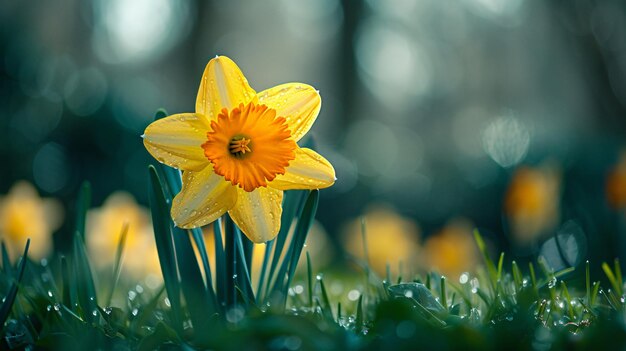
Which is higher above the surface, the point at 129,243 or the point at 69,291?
the point at 69,291

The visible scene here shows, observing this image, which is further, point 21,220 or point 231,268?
point 21,220

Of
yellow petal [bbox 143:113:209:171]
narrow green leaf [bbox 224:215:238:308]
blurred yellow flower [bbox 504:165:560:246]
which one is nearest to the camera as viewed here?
yellow petal [bbox 143:113:209:171]

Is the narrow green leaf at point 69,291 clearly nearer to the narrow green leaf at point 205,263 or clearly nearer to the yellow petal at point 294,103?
the narrow green leaf at point 205,263

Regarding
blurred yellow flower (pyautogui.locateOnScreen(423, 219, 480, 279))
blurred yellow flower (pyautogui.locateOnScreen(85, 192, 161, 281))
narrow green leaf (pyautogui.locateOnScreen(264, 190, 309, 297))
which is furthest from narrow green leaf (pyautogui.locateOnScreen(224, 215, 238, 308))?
blurred yellow flower (pyautogui.locateOnScreen(423, 219, 480, 279))

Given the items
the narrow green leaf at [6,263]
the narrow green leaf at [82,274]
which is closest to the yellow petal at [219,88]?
the narrow green leaf at [82,274]

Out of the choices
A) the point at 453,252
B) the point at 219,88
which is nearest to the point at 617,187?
the point at 453,252

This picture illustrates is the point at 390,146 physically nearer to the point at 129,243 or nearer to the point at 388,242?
the point at 388,242

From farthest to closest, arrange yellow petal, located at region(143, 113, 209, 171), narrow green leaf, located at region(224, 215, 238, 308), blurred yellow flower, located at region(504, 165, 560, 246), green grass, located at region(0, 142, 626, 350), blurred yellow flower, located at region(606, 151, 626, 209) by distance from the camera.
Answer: blurred yellow flower, located at region(504, 165, 560, 246) < blurred yellow flower, located at region(606, 151, 626, 209) < narrow green leaf, located at region(224, 215, 238, 308) < yellow petal, located at region(143, 113, 209, 171) < green grass, located at region(0, 142, 626, 350)

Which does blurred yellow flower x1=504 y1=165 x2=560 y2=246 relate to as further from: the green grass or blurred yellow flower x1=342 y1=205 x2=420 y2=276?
the green grass
